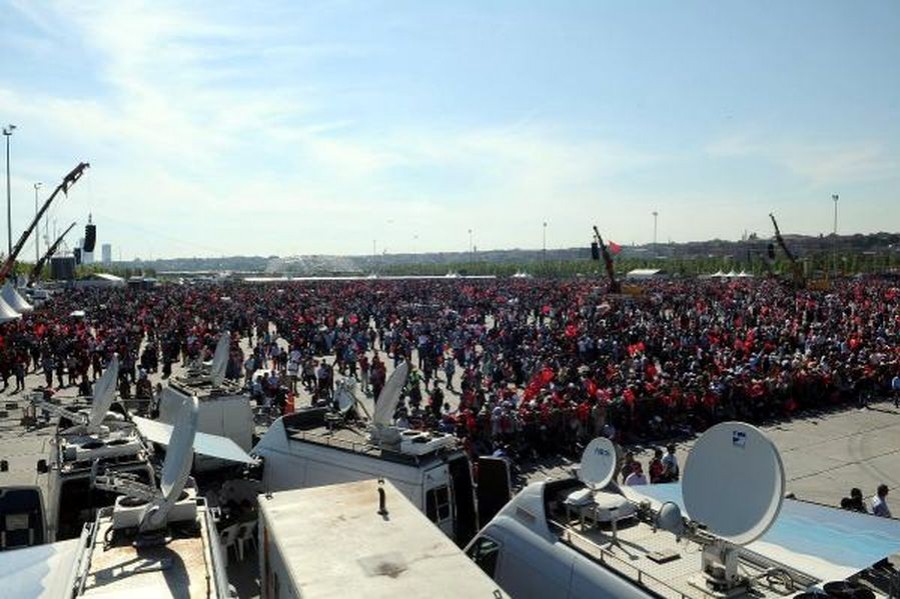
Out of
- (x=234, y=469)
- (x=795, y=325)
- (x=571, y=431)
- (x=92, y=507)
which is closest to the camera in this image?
(x=92, y=507)

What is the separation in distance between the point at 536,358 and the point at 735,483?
838 inches

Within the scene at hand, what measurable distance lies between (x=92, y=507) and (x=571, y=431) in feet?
35.6

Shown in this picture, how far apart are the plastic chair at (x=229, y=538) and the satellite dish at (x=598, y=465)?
565 cm

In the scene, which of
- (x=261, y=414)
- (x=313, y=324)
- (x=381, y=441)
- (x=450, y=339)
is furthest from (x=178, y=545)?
(x=313, y=324)

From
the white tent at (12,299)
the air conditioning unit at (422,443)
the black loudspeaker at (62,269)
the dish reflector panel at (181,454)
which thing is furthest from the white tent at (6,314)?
the black loudspeaker at (62,269)

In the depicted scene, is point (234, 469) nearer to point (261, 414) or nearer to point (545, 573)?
point (545, 573)

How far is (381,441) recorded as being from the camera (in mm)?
10164

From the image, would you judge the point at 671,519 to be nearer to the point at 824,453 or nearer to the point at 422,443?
the point at 422,443

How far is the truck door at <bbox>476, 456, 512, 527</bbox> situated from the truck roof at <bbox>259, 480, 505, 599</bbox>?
11.5ft

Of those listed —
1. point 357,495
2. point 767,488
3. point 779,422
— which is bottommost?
point 779,422

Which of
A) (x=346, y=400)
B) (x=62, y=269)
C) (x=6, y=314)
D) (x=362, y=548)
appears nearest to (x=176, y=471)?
(x=362, y=548)

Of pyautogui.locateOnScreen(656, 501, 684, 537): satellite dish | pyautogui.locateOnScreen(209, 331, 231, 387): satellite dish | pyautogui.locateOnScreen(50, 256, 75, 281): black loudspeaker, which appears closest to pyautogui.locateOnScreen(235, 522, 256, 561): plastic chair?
pyautogui.locateOnScreen(209, 331, 231, 387): satellite dish

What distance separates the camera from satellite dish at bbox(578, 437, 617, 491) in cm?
769

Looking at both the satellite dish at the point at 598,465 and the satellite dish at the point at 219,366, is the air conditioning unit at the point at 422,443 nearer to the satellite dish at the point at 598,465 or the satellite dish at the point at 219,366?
the satellite dish at the point at 598,465
